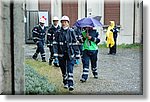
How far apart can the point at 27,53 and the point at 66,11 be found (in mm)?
416

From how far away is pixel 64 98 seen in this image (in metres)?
3.47

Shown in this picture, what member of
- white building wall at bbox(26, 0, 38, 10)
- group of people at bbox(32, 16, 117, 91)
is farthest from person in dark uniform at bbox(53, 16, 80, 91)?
white building wall at bbox(26, 0, 38, 10)

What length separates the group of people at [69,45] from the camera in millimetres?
3494

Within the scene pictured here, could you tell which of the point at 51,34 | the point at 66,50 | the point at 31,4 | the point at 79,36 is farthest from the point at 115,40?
the point at 31,4

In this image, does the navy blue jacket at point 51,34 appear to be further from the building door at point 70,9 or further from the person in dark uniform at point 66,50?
the building door at point 70,9

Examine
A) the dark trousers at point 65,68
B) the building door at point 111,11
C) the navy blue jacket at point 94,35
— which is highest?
the building door at point 111,11

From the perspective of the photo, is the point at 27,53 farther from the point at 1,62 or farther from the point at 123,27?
the point at 123,27

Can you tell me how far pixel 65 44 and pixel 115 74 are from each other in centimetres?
43

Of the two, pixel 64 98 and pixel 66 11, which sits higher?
pixel 66 11

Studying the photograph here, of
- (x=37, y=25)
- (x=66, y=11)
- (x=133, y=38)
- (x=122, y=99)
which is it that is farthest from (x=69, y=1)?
(x=122, y=99)

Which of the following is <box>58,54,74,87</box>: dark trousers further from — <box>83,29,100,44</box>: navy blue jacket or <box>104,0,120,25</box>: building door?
<box>104,0,120,25</box>: building door

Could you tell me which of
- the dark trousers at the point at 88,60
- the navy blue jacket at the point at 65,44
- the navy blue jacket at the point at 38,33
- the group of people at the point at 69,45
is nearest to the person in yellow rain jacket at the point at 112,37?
the group of people at the point at 69,45

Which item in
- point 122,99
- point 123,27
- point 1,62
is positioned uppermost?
point 123,27

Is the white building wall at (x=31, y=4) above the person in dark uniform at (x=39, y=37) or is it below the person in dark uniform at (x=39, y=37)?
above
